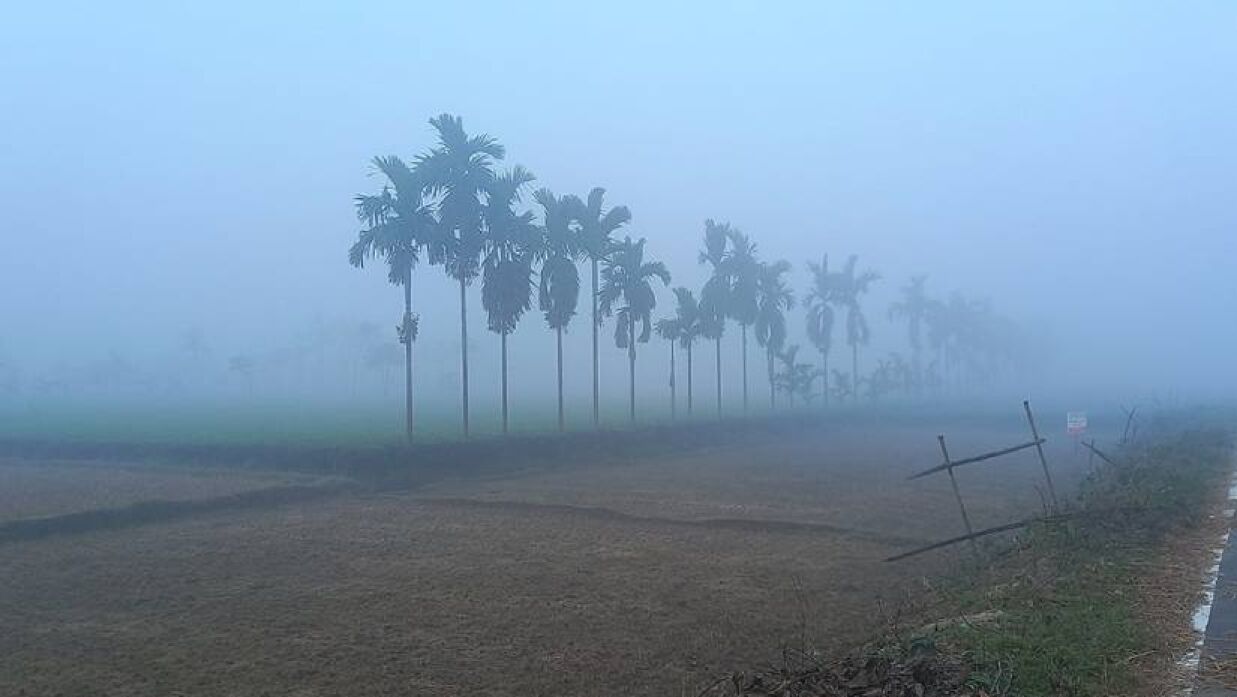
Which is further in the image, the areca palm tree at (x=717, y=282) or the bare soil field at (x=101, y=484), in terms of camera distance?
the areca palm tree at (x=717, y=282)

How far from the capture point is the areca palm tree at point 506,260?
33.0m

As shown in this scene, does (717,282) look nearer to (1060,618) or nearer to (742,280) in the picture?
(742,280)

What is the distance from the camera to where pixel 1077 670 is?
687 cm

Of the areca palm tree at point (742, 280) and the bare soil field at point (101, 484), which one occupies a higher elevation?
the areca palm tree at point (742, 280)

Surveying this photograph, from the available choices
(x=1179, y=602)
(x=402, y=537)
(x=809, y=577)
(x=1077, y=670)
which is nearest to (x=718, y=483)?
(x=402, y=537)

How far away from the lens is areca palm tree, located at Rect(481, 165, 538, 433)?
33.0 meters

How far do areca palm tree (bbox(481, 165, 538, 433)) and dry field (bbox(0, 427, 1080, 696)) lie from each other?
11.3 meters

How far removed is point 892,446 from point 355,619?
3278 centimetres

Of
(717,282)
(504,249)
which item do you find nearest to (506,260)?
(504,249)

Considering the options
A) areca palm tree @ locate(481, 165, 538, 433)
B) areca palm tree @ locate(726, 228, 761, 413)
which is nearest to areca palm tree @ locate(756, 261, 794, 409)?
areca palm tree @ locate(726, 228, 761, 413)

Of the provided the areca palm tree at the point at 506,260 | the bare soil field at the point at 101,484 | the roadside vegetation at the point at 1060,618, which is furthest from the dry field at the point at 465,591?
the areca palm tree at the point at 506,260

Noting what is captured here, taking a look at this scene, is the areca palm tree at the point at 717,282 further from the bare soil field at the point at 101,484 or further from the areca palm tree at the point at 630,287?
the bare soil field at the point at 101,484

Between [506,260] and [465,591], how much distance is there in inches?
878

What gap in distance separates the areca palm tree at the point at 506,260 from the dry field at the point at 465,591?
1127 centimetres
